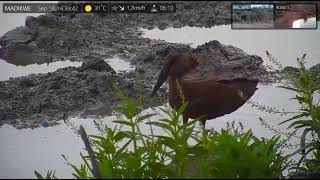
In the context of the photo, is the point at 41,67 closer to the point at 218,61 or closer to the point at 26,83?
the point at 26,83

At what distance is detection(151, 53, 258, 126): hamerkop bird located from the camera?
134 centimetres

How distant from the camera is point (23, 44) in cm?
164

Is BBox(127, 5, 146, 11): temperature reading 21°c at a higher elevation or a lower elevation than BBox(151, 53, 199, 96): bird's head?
higher

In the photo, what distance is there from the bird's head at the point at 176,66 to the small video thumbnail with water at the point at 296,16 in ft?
1.15

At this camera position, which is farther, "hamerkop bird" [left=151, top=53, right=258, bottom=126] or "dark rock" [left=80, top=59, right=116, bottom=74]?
"dark rock" [left=80, top=59, right=116, bottom=74]

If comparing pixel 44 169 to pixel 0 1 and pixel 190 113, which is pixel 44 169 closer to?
pixel 190 113

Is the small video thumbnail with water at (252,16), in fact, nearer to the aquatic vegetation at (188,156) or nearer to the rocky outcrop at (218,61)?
the rocky outcrop at (218,61)


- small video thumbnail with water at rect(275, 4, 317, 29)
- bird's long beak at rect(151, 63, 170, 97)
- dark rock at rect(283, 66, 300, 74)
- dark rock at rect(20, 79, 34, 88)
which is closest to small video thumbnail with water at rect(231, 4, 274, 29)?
small video thumbnail with water at rect(275, 4, 317, 29)

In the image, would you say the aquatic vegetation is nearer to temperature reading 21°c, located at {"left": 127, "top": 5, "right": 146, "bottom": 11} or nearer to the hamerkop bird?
the hamerkop bird

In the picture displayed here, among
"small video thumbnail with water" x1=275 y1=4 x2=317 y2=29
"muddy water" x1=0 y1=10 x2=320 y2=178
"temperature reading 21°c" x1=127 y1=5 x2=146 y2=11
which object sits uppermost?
"temperature reading 21°c" x1=127 y1=5 x2=146 y2=11

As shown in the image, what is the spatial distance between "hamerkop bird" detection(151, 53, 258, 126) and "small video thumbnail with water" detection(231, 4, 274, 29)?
0.21 m

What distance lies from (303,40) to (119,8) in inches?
27.5

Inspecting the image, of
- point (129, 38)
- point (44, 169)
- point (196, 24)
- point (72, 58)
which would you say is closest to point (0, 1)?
point (72, 58)

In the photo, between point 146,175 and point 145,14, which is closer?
point 146,175
